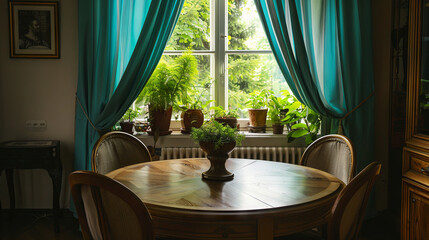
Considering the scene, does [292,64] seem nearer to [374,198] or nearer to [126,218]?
[374,198]

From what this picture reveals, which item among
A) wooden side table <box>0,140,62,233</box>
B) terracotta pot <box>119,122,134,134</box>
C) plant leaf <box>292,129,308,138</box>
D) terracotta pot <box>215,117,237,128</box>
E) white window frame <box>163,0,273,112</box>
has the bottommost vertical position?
wooden side table <box>0,140,62,233</box>

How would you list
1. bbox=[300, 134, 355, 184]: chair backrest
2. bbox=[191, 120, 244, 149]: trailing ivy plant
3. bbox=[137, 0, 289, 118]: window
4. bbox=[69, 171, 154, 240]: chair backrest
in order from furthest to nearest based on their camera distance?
1. bbox=[137, 0, 289, 118]: window
2. bbox=[300, 134, 355, 184]: chair backrest
3. bbox=[191, 120, 244, 149]: trailing ivy plant
4. bbox=[69, 171, 154, 240]: chair backrest

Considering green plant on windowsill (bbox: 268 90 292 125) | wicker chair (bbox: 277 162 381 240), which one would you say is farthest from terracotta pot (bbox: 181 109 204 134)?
wicker chair (bbox: 277 162 381 240)

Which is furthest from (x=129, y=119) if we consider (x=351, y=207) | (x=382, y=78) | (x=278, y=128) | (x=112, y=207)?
(x=351, y=207)

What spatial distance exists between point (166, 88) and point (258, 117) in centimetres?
80

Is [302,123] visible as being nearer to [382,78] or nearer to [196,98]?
[382,78]

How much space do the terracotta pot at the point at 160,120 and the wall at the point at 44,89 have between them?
2.23 ft

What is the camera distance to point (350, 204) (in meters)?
1.42

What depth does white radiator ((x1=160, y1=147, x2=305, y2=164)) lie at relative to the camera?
11.1ft

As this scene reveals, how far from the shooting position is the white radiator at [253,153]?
3385mm

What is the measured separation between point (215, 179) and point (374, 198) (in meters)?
2.00

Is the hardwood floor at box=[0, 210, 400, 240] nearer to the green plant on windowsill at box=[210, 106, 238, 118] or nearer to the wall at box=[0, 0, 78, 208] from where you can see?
the wall at box=[0, 0, 78, 208]

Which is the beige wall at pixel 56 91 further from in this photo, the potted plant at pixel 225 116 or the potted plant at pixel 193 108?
the potted plant at pixel 225 116

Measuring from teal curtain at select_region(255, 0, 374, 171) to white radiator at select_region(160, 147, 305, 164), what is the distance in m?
0.39
